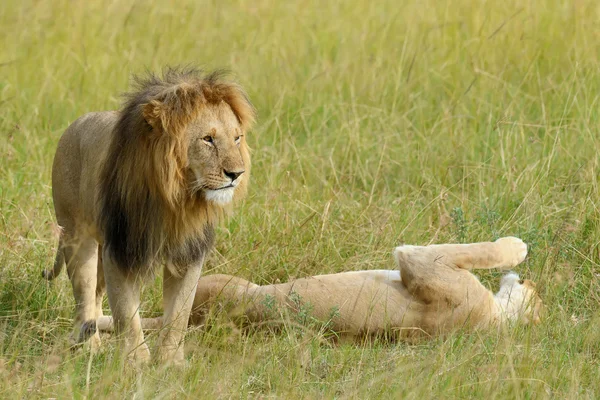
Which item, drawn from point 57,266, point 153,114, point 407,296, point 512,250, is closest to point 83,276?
point 57,266

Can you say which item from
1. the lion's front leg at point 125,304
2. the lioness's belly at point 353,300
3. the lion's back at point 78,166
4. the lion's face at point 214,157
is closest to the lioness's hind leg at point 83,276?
the lion's back at point 78,166

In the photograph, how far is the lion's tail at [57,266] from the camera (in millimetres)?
4115

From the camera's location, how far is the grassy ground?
11.2 feet

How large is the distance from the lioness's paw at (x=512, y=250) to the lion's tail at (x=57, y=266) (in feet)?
5.73

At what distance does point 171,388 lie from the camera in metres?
3.11

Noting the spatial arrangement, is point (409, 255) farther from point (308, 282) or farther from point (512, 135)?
point (512, 135)

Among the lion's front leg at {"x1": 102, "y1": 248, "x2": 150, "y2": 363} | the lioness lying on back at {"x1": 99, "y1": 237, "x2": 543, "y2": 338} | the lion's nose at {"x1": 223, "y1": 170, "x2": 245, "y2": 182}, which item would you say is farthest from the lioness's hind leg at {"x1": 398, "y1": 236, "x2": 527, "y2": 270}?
the lion's front leg at {"x1": 102, "y1": 248, "x2": 150, "y2": 363}

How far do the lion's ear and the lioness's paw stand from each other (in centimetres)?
152

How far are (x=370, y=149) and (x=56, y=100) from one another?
1.89 metres

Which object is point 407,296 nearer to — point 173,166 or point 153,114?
point 173,166

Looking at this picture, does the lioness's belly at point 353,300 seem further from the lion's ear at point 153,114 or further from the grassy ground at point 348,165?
the lion's ear at point 153,114

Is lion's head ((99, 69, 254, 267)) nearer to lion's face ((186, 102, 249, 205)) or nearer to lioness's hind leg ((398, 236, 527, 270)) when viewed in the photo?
lion's face ((186, 102, 249, 205))

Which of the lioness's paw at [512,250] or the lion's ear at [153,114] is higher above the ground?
the lion's ear at [153,114]

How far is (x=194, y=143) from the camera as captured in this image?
3.47m
